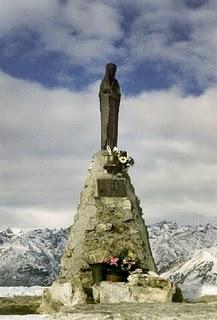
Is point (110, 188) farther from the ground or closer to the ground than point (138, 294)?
farther from the ground

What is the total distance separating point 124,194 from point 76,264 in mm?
2021

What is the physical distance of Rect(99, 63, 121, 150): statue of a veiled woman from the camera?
1582 centimetres

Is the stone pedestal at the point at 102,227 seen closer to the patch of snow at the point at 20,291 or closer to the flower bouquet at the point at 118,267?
the flower bouquet at the point at 118,267

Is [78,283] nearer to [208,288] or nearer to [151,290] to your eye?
[151,290]

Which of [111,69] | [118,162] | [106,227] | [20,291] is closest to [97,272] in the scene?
[106,227]

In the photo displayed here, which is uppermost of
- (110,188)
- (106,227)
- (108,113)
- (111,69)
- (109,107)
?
(111,69)

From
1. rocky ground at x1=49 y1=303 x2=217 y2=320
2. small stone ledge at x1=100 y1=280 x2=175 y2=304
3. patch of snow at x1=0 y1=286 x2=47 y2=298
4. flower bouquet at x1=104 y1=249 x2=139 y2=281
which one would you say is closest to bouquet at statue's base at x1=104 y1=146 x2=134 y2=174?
flower bouquet at x1=104 y1=249 x2=139 y2=281

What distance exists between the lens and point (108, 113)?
15.8 metres

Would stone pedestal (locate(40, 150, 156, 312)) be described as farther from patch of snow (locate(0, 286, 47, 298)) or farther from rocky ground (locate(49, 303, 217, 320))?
rocky ground (locate(49, 303, 217, 320))

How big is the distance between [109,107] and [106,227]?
3267 mm

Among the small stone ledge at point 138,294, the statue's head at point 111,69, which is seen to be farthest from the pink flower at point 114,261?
the statue's head at point 111,69

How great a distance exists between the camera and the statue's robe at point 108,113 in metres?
15.8

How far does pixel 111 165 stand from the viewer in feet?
49.4

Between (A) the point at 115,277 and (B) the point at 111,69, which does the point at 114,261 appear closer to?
(A) the point at 115,277
